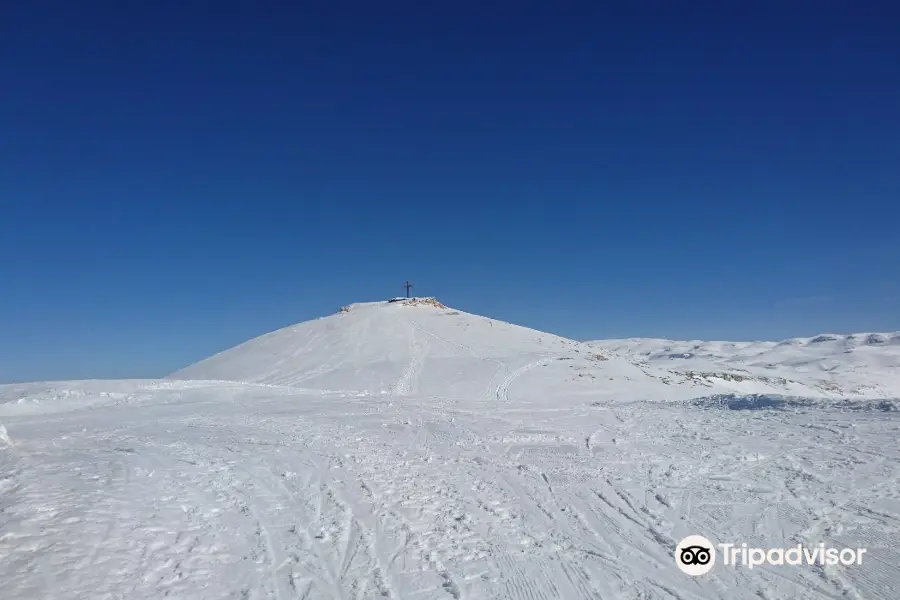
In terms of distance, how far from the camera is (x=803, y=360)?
62.2 m

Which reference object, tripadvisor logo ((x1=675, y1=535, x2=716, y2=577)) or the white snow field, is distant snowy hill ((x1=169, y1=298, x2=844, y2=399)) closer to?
the white snow field

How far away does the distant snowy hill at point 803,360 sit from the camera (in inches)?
1678

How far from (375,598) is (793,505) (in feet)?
24.1

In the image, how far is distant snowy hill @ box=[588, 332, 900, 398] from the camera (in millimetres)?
42625

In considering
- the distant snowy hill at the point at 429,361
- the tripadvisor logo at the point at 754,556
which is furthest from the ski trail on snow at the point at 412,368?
the tripadvisor logo at the point at 754,556

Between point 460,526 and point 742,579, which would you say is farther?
point 460,526

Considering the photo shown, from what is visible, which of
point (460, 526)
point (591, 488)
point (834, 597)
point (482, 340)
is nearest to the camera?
point (834, 597)

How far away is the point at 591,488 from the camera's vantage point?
10320 millimetres

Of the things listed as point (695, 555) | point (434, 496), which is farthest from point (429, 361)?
point (695, 555)

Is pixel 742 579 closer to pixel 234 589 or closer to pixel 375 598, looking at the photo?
pixel 375 598

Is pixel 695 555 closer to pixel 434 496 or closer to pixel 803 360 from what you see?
pixel 434 496

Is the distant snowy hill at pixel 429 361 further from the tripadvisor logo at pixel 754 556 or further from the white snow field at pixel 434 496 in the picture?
the tripadvisor logo at pixel 754 556

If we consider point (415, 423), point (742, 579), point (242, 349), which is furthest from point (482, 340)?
point (742, 579)

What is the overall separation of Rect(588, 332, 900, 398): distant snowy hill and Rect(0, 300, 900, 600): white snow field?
73.8 feet
